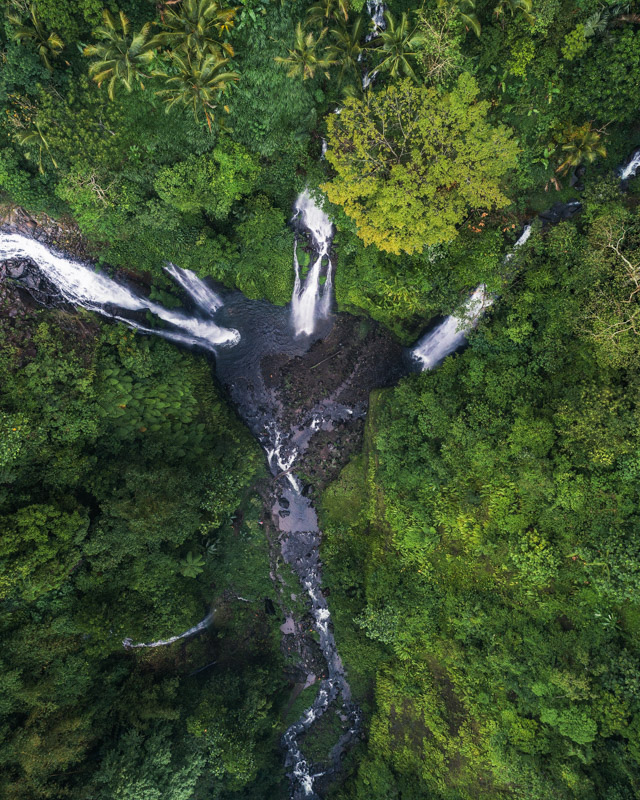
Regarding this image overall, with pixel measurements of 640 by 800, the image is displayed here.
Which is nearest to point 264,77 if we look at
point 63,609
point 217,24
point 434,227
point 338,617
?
point 217,24

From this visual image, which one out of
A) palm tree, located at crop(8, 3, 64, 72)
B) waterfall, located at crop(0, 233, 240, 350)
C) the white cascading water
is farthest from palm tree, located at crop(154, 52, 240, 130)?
the white cascading water

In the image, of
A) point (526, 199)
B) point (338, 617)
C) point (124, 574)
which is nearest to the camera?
point (526, 199)

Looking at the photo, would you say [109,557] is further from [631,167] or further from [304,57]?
[631,167]

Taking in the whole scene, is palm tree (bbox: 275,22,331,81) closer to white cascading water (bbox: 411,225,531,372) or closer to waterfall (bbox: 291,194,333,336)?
waterfall (bbox: 291,194,333,336)

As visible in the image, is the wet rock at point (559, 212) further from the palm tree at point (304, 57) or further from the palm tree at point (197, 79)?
the palm tree at point (197, 79)

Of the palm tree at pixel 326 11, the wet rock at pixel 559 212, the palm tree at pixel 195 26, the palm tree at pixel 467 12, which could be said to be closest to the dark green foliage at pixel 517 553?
the wet rock at pixel 559 212

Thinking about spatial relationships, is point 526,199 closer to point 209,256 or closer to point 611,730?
point 209,256

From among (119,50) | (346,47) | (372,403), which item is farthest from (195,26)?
(372,403)
